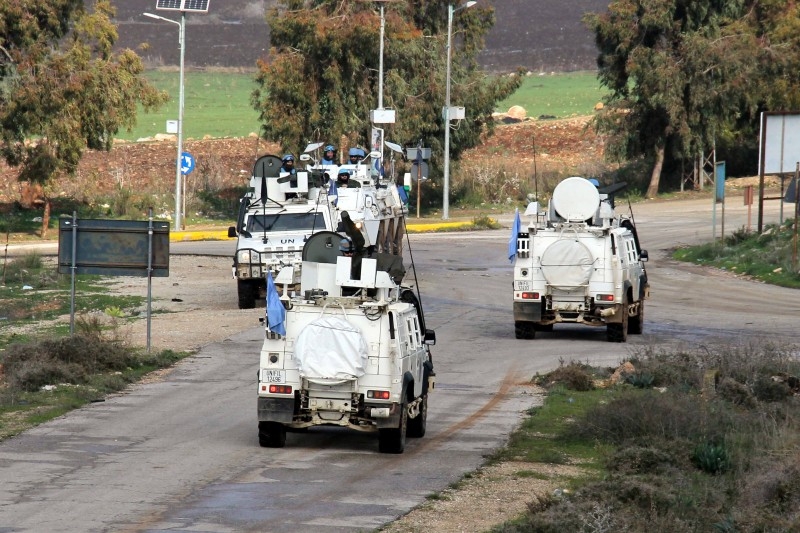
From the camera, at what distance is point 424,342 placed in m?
16.0

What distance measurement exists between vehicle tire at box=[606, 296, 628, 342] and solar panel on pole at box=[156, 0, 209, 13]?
2791cm

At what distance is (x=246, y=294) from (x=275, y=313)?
50.9 ft

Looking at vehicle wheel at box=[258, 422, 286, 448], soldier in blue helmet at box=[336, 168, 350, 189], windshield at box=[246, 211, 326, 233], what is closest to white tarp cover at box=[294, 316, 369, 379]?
vehicle wheel at box=[258, 422, 286, 448]

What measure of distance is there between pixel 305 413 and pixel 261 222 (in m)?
15.3

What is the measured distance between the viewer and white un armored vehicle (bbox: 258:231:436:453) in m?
14.3

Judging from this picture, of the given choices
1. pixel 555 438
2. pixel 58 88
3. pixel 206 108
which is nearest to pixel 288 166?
pixel 555 438

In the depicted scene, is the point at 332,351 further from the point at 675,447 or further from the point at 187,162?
the point at 187,162

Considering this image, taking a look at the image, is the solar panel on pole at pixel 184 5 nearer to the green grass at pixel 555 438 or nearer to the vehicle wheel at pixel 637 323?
the vehicle wheel at pixel 637 323

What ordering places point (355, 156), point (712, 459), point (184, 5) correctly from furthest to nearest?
1. point (184, 5)
2. point (355, 156)
3. point (712, 459)

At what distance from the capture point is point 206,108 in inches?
4348

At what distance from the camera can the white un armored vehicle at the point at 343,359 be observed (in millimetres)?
14289

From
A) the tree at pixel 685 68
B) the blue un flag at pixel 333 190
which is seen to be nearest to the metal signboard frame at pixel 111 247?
the blue un flag at pixel 333 190

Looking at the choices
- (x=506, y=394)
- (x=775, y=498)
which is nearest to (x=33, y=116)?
(x=506, y=394)

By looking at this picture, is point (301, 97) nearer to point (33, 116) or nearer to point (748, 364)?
point (33, 116)
